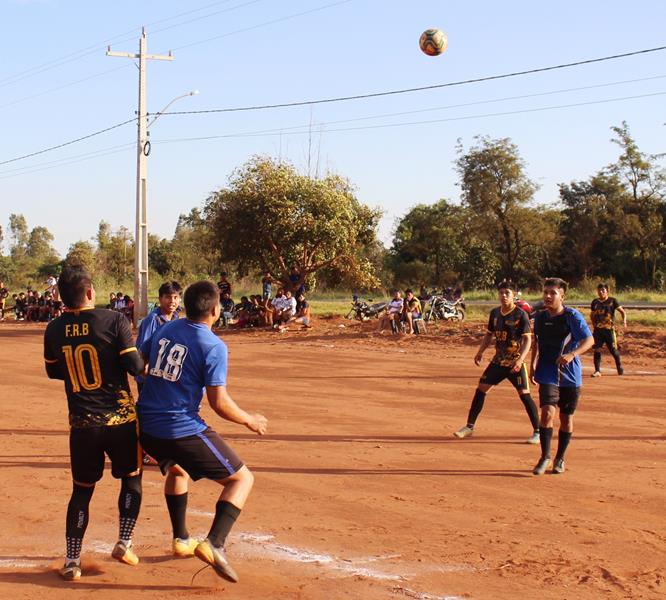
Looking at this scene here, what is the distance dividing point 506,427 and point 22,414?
262 inches

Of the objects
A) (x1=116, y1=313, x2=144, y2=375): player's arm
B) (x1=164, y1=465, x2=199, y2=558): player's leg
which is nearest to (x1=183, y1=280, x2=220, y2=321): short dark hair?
(x1=116, y1=313, x2=144, y2=375): player's arm

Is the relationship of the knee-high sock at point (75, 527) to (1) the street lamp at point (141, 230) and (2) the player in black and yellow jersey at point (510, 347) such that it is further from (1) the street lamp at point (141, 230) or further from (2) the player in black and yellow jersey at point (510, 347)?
(1) the street lamp at point (141, 230)

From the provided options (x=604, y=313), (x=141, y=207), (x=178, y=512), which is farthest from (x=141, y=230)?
(x=178, y=512)

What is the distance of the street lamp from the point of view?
29.4 m

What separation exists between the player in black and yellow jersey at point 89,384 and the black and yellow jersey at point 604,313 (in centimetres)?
1292

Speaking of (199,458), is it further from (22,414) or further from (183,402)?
(22,414)

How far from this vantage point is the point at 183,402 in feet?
18.0

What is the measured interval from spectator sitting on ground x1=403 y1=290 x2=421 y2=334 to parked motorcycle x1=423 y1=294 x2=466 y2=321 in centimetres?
191

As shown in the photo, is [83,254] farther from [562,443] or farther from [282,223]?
[562,443]

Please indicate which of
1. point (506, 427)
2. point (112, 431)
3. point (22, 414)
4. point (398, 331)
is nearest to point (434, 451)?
point (506, 427)

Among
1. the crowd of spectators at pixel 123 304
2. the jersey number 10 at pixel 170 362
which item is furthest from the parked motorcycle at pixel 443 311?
the jersey number 10 at pixel 170 362

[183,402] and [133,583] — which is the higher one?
[183,402]

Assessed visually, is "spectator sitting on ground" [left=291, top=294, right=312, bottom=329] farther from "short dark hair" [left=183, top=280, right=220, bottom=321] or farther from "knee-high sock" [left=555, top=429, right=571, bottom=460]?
"short dark hair" [left=183, top=280, right=220, bottom=321]

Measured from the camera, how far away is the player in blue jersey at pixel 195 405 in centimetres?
542
